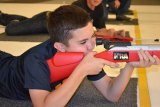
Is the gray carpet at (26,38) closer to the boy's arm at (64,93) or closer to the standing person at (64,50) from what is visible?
the standing person at (64,50)

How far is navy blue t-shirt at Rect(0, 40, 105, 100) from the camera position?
163 cm

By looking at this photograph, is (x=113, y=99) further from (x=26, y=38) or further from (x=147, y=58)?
(x=26, y=38)

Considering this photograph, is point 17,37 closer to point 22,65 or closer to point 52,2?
point 22,65

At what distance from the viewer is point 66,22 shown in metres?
1.65

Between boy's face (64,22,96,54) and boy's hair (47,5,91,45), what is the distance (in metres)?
0.02

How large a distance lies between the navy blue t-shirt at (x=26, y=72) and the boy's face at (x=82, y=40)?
161 millimetres

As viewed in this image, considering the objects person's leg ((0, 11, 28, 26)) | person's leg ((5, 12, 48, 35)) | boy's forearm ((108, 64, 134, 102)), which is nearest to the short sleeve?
boy's forearm ((108, 64, 134, 102))

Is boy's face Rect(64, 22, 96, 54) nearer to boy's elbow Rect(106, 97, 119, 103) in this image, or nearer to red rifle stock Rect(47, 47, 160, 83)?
red rifle stock Rect(47, 47, 160, 83)

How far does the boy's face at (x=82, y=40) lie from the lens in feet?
5.32

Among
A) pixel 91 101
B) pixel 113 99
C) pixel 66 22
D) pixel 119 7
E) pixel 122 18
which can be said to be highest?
pixel 66 22

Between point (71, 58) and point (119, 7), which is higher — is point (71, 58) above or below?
above

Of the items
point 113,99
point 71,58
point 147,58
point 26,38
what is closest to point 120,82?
point 113,99

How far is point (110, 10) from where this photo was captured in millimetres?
6027

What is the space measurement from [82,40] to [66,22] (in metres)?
0.12
